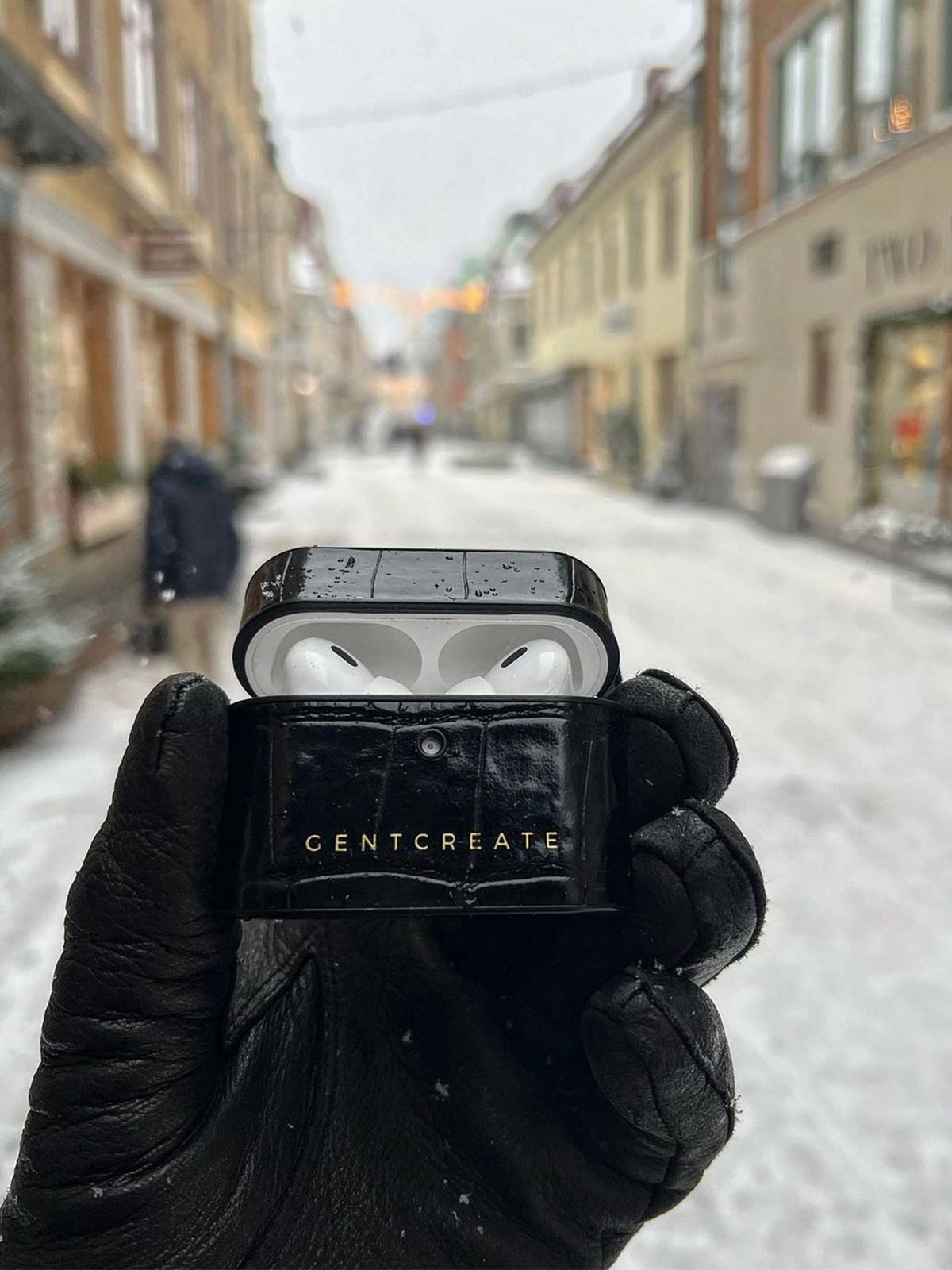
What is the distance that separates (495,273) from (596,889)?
1.60 meters

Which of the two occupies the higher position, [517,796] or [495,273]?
[495,273]

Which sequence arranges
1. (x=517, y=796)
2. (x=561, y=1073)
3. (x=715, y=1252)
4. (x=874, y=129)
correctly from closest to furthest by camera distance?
1. (x=517, y=796)
2. (x=561, y=1073)
3. (x=715, y=1252)
4. (x=874, y=129)

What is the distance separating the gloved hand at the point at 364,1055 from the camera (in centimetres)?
83

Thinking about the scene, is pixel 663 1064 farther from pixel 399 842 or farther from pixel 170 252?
pixel 170 252

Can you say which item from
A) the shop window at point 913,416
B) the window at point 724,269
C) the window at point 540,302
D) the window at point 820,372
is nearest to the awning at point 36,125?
the window at point 540,302

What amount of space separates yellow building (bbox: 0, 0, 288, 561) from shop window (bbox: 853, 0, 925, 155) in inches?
292

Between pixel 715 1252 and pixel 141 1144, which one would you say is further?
pixel 715 1252

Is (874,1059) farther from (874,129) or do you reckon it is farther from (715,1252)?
(874,129)

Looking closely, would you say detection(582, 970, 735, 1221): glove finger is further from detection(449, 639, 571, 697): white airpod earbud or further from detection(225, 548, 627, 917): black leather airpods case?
detection(449, 639, 571, 697): white airpod earbud

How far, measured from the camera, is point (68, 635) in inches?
116

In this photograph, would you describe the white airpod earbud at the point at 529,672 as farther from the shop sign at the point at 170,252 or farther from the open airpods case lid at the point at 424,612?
the shop sign at the point at 170,252

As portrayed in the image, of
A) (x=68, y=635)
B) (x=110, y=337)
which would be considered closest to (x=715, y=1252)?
(x=68, y=635)

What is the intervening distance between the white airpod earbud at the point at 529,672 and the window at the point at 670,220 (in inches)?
419

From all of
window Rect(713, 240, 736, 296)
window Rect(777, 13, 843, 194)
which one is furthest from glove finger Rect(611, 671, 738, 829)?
window Rect(713, 240, 736, 296)
